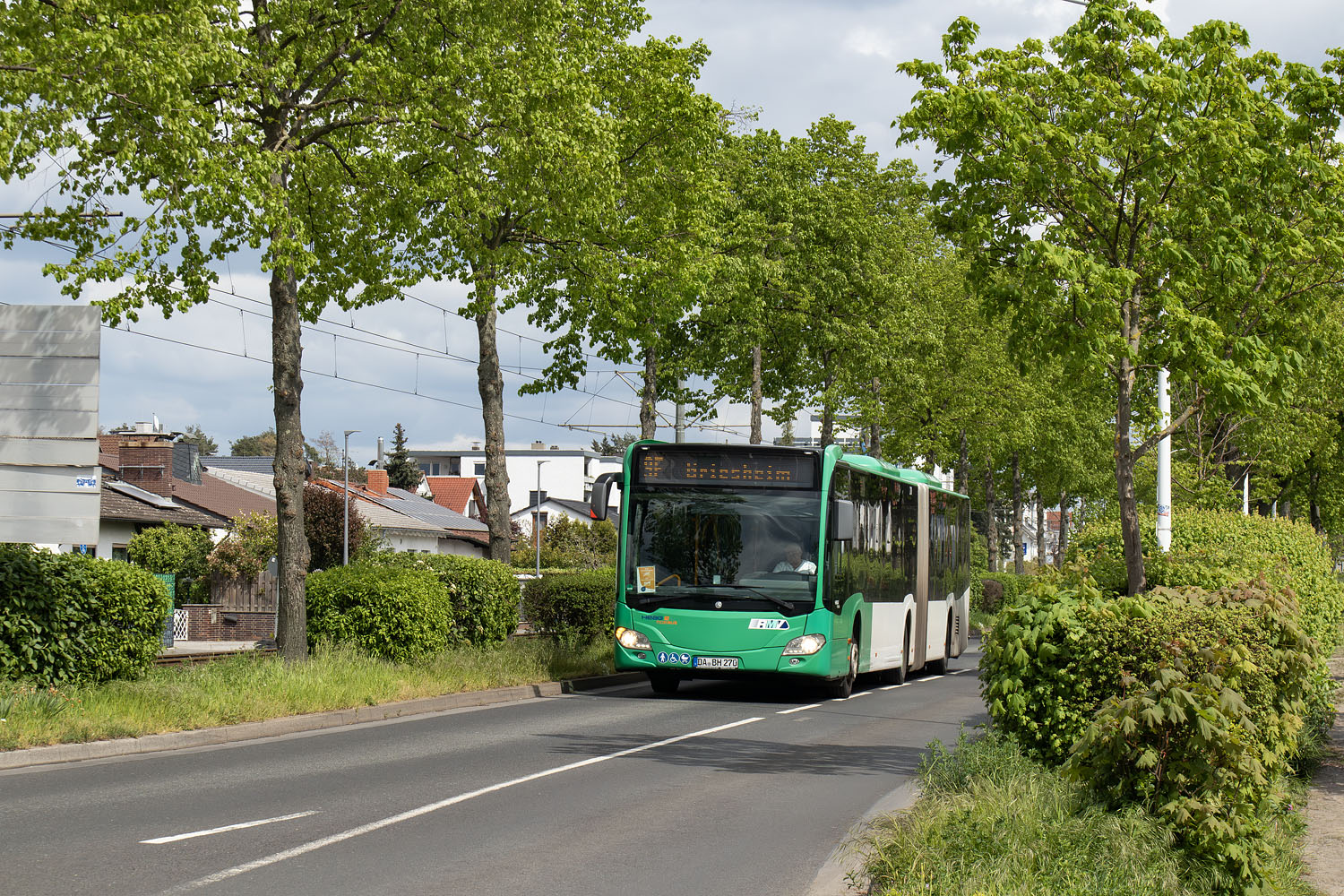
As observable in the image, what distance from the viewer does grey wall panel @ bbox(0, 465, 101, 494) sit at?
13891mm

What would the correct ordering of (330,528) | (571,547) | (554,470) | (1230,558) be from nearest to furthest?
(1230,558)
(330,528)
(571,547)
(554,470)

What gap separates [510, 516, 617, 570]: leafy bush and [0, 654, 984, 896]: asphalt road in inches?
2260

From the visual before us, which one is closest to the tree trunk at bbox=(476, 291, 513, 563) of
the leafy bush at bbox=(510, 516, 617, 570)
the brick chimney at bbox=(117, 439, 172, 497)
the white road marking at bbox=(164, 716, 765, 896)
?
the white road marking at bbox=(164, 716, 765, 896)

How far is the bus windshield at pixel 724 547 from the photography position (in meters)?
17.8

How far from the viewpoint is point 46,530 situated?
544 inches

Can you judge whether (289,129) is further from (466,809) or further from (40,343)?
(466,809)

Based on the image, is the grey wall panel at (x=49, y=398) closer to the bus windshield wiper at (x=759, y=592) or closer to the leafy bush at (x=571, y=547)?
the bus windshield wiper at (x=759, y=592)

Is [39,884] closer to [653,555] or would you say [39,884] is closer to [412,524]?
[653,555]

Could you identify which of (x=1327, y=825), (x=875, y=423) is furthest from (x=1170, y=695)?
(x=875, y=423)

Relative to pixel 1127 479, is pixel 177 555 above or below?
below

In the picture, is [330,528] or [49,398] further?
[330,528]

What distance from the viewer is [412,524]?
2662 inches

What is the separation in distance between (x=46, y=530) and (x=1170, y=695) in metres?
11.2

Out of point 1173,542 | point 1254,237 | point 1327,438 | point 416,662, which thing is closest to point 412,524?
point 1327,438
